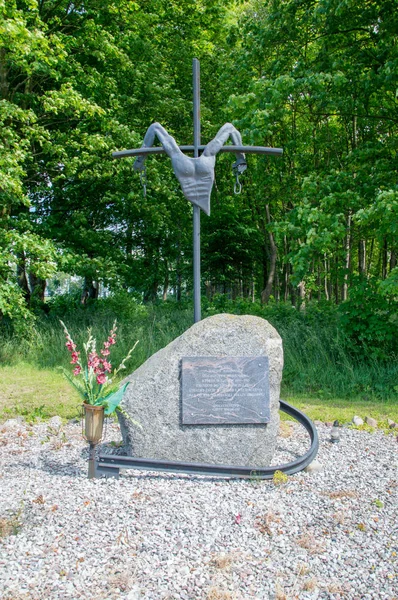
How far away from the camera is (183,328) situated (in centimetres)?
1173

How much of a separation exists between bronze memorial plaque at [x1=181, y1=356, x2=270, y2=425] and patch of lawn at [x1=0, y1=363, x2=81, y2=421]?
2.31 meters

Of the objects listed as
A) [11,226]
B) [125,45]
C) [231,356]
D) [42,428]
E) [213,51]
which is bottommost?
[42,428]

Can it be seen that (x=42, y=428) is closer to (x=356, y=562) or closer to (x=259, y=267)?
(x=356, y=562)

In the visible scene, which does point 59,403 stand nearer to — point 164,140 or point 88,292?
point 164,140

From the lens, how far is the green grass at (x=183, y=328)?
7215mm

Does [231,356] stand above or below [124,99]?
below

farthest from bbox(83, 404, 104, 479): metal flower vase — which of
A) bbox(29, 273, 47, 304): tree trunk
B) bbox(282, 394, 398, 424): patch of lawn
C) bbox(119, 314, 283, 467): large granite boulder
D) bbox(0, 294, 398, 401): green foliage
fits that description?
bbox(29, 273, 47, 304): tree trunk

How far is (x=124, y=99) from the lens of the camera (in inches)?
519

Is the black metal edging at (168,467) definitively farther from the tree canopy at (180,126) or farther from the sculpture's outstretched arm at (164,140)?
the tree canopy at (180,126)

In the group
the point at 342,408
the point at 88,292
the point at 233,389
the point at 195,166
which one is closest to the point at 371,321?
the point at 342,408

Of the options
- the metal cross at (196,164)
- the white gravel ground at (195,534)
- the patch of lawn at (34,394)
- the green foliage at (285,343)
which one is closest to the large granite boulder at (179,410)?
the white gravel ground at (195,534)

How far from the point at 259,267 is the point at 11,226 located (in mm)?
11210

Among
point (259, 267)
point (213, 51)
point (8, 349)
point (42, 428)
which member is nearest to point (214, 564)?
point (42, 428)

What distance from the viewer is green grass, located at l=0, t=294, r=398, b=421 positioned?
7215 millimetres
